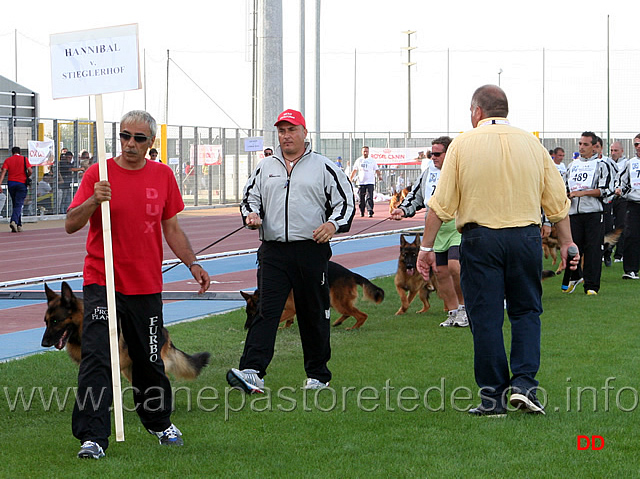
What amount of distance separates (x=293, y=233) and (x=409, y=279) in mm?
4304

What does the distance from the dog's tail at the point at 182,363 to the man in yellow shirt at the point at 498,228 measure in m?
1.84

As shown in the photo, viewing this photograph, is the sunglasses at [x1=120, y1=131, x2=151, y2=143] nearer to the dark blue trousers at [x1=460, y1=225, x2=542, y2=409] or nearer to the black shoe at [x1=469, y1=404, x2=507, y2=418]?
the dark blue trousers at [x1=460, y1=225, x2=542, y2=409]

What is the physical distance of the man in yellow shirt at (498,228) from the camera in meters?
Answer: 5.55

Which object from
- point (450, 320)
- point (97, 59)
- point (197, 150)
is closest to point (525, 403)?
point (97, 59)

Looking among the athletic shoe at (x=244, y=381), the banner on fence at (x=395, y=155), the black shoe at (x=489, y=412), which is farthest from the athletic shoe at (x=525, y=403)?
the banner on fence at (x=395, y=155)

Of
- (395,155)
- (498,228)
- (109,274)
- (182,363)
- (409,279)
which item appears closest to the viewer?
(109,274)

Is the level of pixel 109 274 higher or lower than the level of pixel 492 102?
lower

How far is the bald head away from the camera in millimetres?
5699

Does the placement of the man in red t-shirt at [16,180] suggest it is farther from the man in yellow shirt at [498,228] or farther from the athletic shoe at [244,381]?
the man in yellow shirt at [498,228]

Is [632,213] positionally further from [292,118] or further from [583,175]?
[292,118]

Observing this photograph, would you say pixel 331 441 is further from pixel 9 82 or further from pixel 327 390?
pixel 9 82

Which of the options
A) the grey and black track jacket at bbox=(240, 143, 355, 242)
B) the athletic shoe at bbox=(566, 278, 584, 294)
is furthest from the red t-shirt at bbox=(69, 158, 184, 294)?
the athletic shoe at bbox=(566, 278, 584, 294)

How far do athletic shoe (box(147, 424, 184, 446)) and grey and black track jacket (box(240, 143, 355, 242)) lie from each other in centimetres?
179

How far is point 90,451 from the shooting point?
4.79m
